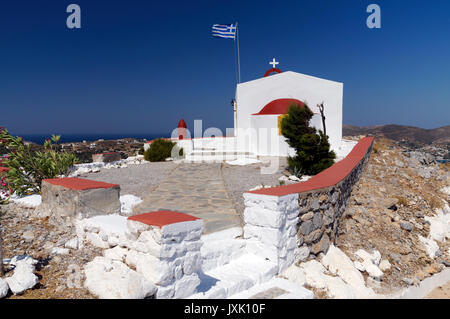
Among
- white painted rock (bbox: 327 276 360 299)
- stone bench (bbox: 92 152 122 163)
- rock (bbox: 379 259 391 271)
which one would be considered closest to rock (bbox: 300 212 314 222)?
white painted rock (bbox: 327 276 360 299)

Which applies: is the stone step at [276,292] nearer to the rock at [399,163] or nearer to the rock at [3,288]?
the rock at [3,288]

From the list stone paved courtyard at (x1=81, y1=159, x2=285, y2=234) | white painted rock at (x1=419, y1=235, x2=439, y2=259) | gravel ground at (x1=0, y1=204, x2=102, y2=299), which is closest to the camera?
gravel ground at (x1=0, y1=204, x2=102, y2=299)

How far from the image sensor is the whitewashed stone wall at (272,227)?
12.6ft

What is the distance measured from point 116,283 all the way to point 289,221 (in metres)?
2.25

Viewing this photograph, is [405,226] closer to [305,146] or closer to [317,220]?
[317,220]

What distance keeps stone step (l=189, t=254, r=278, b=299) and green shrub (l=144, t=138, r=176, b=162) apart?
10624 millimetres

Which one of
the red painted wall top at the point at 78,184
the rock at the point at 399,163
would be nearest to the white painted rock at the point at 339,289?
the red painted wall top at the point at 78,184

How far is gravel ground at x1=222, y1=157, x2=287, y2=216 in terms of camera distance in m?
6.43

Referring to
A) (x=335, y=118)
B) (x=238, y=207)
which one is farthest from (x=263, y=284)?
(x=335, y=118)

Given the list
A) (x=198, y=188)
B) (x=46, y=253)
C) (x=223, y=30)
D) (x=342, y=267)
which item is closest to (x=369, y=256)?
(x=342, y=267)

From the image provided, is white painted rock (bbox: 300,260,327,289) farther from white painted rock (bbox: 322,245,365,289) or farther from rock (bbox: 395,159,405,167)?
rock (bbox: 395,159,405,167)

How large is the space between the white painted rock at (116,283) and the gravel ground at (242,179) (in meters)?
2.65
